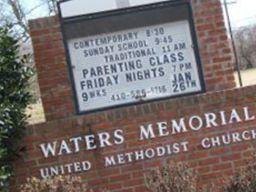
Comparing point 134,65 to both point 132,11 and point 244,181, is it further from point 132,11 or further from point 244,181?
point 244,181

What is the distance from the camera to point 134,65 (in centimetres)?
870

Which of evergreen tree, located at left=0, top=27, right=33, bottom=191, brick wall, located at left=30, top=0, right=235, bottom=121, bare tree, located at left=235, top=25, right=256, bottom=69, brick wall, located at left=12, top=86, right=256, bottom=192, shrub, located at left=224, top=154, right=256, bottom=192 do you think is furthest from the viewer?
bare tree, located at left=235, top=25, right=256, bottom=69

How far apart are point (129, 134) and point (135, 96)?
1.84ft

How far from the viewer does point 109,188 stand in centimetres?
837

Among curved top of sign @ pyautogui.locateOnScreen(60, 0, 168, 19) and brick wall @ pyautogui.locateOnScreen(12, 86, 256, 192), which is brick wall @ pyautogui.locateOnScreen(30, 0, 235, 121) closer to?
curved top of sign @ pyautogui.locateOnScreen(60, 0, 168, 19)

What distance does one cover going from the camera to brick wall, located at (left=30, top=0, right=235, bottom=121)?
859 centimetres

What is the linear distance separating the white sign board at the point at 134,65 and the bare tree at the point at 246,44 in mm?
65663

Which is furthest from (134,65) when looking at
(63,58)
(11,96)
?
(11,96)

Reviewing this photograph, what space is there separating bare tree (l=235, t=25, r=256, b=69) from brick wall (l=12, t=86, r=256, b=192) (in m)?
66.0

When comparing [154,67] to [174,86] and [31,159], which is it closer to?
[174,86]

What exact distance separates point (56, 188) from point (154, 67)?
266cm

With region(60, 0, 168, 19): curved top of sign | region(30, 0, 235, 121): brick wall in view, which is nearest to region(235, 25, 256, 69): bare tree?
region(30, 0, 235, 121): brick wall

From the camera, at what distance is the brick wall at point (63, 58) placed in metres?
8.59

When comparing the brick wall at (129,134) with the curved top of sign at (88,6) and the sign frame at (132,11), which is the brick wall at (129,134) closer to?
the sign frame at (132,11)
